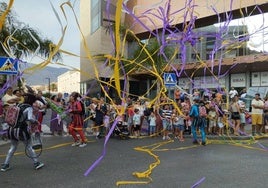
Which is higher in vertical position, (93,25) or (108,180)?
(93,25)

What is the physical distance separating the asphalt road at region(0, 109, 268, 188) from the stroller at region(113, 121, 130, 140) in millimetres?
1425

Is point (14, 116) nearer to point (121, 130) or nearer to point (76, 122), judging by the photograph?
point (76, 122)

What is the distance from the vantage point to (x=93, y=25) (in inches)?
1494

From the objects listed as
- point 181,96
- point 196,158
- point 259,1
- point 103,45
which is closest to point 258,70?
point 259,1

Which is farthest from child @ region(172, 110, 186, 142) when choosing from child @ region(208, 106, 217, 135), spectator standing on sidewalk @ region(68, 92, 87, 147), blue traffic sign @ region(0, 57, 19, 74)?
blue traffic sign @ region(0, 57, 19, 74)

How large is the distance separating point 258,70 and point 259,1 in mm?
4440

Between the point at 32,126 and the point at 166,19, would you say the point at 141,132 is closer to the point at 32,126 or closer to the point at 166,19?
the point at 32,126

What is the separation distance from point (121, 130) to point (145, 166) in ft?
17.7

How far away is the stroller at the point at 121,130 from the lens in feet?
43.6

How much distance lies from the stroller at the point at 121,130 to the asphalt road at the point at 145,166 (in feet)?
4.68

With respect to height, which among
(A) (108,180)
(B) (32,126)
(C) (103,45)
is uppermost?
(C) (103,45)

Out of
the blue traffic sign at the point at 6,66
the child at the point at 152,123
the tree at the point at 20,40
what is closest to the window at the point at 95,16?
the tree at the point at 20,40

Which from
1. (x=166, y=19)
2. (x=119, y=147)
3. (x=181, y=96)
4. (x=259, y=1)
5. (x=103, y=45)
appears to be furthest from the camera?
(x=103, y=45)

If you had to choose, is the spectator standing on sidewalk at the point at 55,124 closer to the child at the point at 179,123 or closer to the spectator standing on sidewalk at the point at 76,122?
the spectator standing on sidewalk at the point at 76,122
